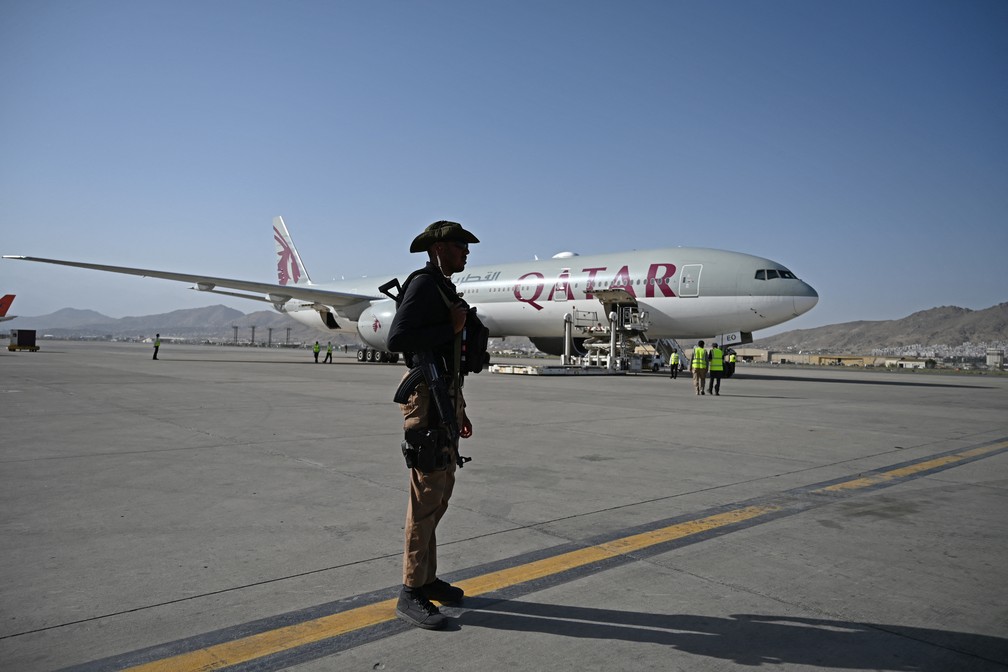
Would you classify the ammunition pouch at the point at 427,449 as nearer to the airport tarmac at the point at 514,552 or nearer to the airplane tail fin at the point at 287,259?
the airport tarmac at the point at 514,552

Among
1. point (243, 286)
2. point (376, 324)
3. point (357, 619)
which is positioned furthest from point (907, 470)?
point (243, 286)

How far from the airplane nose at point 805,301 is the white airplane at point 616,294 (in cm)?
3

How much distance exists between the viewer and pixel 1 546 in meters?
3.61

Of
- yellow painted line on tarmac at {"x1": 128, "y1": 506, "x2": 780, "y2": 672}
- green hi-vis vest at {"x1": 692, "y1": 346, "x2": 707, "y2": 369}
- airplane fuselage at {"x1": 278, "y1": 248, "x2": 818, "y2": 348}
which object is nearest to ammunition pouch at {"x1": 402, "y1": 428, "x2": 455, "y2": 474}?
yellow painted line on tarmac at {"x1": 128, "y1": 506, "x2": 780, "y2": 672}

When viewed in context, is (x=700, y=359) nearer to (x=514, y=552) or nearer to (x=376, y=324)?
(x=514, y=552)

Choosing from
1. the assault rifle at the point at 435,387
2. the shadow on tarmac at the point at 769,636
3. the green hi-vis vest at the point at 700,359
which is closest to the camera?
the shadow on tarmac at the point at 769,636

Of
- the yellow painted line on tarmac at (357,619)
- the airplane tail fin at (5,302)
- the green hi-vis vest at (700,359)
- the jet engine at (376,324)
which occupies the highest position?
the airplane tail fin at (5,302)

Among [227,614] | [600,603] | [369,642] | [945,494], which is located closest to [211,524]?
[227,614]

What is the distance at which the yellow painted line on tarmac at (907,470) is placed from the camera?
560cm

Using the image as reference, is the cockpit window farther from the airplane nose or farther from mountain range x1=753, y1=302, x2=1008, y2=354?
mountain range x1=753, y1=302, x2=1008, y2=354

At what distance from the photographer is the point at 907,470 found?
6406 millimetres

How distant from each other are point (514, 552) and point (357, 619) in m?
1.15

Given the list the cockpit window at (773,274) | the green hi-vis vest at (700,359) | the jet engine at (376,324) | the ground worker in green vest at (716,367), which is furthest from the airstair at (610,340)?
the ground worker in green vest at (716,367)

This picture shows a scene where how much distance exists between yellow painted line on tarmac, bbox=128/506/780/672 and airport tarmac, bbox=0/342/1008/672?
1 centimetres
